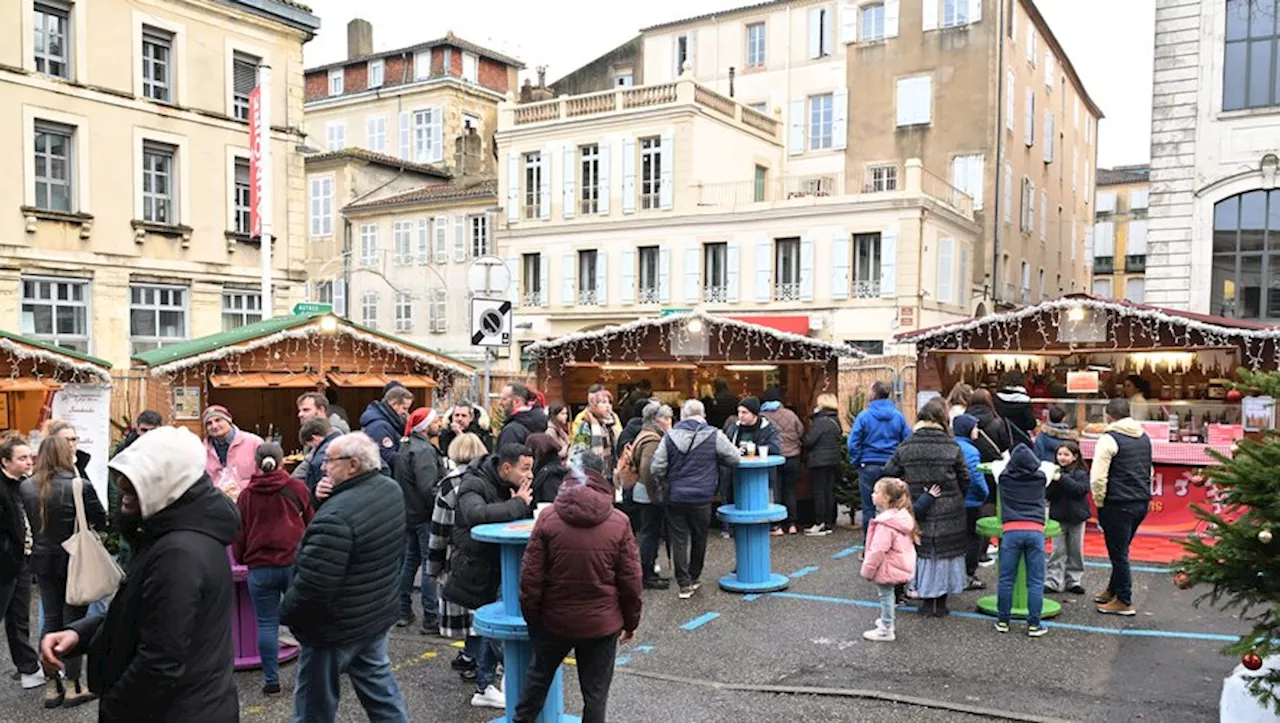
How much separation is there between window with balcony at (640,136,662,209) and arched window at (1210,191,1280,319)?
14.9 meters

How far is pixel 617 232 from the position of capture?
94.8ft

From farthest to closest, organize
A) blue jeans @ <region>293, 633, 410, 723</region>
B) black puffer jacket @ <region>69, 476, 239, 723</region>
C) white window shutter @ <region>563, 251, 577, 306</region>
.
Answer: white window shutter @ <region>563, 251, 577, 306</region>, blue jeans @ <region>293, 633, 410, 723</region>, black puffer jacket @ <region>69, 476, 239, 723</region>

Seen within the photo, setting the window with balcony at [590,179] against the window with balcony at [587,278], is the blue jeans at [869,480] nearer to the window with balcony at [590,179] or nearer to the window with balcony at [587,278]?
the window with balcony at [587,278]

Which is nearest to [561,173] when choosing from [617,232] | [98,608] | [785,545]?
[617,232]

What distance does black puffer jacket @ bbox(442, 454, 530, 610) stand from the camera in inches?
213

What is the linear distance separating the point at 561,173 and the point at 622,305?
441 centimetres

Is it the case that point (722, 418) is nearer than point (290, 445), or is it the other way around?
point (722, 418)

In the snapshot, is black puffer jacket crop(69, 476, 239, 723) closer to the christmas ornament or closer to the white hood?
the white hood

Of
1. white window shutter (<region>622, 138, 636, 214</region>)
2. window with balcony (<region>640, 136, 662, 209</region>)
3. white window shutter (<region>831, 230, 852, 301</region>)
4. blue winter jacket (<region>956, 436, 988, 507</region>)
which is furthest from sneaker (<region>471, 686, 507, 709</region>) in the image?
white window shutter (<region>622, 138, 636, 214</region>)

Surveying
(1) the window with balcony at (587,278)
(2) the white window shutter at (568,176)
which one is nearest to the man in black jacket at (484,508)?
(1) the window with balcony at (587,278)

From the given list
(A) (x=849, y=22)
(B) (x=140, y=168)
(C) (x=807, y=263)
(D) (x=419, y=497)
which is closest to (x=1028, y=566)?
(D) (x=419, y=497)

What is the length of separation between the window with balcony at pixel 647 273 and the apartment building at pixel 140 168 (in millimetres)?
9930

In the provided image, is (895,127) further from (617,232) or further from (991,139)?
(617,232)

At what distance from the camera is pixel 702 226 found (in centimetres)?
2770
